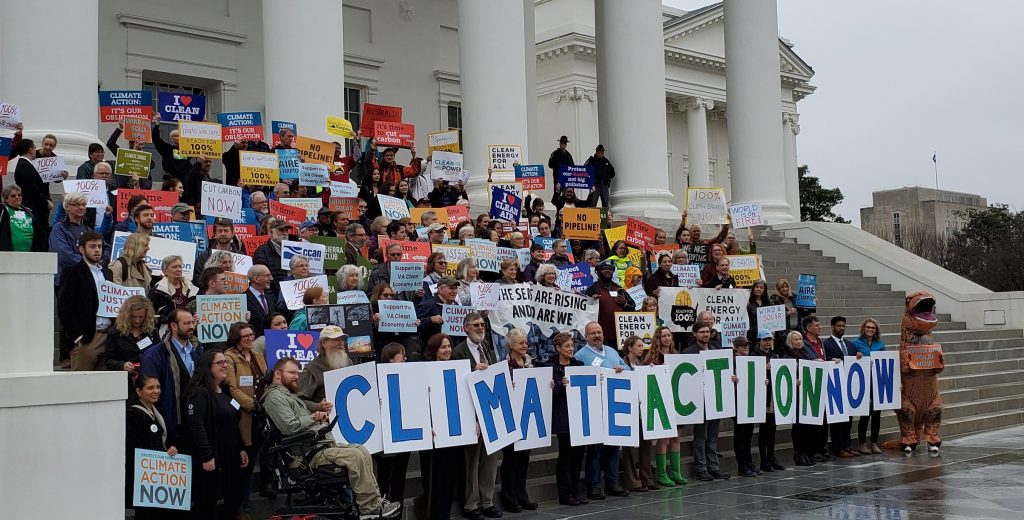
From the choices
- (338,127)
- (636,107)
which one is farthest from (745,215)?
(338,127)

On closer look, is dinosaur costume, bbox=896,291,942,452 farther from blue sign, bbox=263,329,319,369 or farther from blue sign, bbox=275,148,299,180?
blue sign, bbox=263,329,319,369

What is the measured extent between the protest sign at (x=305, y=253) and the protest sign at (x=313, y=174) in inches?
135

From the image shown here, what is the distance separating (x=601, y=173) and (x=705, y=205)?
4.01 metres

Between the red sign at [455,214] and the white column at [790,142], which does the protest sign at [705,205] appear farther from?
the white column at [790,142]

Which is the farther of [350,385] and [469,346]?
[469,346]

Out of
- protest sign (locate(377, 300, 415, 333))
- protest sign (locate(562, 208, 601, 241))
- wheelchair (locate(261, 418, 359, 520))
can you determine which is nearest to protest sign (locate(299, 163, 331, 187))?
protest sign (locate(562, 208, 601, 241))

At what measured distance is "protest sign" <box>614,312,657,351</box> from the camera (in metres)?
12.7

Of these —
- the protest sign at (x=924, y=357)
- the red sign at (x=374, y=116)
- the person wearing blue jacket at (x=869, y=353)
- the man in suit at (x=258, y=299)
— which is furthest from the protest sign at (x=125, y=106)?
the protest sign at (x=924, y=357)

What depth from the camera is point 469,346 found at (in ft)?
35.6

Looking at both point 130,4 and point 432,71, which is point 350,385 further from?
point 432,71

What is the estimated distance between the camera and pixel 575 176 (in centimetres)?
1992

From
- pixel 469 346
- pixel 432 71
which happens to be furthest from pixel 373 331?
pixel 432 71

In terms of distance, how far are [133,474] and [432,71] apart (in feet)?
77.4

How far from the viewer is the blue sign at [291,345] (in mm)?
9664
